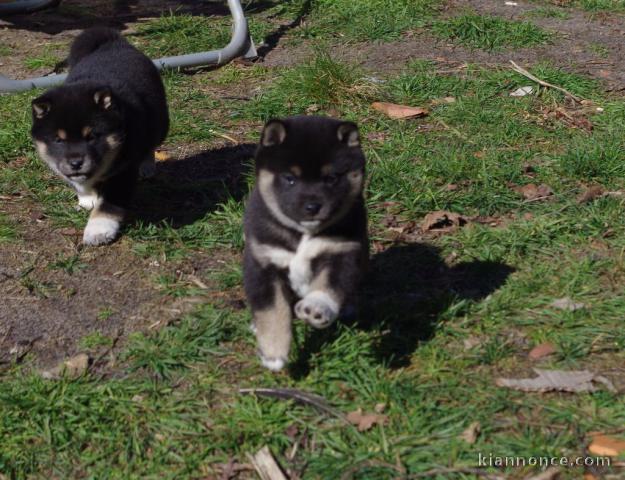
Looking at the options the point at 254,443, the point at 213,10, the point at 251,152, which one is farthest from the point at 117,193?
the point at 213,10

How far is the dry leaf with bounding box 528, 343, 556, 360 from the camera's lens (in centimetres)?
441

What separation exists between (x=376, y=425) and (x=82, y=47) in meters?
4.30

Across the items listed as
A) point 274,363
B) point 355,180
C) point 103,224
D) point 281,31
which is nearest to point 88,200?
point 103,224

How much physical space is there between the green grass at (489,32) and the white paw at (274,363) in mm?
5640

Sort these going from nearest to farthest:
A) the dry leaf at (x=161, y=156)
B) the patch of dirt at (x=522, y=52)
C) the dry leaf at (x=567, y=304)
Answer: the dry leaf at (x=567, y=304)
the dry leaf at (x=161, y=156)
the patch of dirt at (x=522, y=52)

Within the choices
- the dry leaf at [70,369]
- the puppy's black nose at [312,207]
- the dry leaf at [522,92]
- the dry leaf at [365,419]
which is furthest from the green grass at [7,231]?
the dry leaf at [522,92]

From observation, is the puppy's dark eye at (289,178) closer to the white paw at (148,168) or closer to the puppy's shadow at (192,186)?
the puppy's shadow at (192,186)

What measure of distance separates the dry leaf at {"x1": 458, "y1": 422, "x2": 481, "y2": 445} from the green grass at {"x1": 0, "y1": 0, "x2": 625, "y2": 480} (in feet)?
0.08

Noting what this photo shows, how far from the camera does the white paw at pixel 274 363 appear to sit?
4230 mm

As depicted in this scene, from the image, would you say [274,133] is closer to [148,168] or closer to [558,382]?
[558,382]

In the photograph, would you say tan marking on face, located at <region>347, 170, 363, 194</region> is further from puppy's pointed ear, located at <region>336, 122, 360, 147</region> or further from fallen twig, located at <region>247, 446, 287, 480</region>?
fallen twig, located at <region>247, 446, 287, 480</region>

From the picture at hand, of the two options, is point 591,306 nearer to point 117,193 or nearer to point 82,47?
point 117,193

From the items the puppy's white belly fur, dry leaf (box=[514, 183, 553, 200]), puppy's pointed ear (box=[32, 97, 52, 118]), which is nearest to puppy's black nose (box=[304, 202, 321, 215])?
puppy's pointed ear (box=[32, 97, 52, 118])

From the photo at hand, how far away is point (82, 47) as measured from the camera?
6980 millimetres
